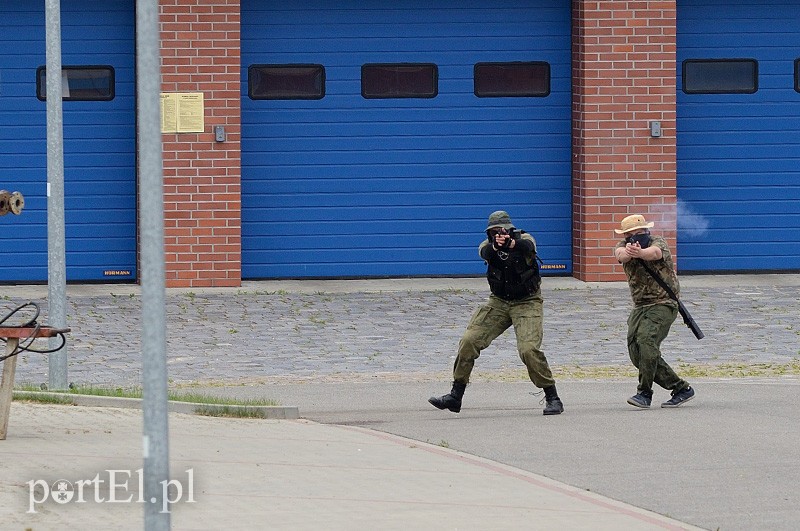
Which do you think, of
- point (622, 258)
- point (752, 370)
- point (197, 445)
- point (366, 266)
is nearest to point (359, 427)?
point (197, 445)

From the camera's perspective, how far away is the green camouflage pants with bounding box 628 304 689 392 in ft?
44.1

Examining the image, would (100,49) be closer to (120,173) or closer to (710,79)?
(120,173)

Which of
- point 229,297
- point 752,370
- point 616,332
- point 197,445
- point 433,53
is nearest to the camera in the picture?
point 197,445

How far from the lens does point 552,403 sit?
43.0 ft

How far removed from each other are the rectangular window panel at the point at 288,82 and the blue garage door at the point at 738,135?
4.80 meters

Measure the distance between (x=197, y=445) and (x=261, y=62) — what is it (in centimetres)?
1142

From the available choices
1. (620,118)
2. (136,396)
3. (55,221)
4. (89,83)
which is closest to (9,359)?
(136,396)

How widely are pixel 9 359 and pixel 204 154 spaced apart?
33.3 ft

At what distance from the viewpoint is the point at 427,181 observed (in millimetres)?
22438

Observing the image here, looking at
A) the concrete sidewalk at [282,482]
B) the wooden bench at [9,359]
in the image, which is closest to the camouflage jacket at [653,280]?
the concrete sidewalk at [282,482]

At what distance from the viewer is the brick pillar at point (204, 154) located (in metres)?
21.3

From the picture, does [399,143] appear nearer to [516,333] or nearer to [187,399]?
[516,333]

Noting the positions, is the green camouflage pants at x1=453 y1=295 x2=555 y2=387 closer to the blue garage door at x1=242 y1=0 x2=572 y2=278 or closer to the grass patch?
the grass patch

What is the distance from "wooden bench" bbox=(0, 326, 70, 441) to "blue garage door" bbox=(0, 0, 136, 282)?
10251mm
